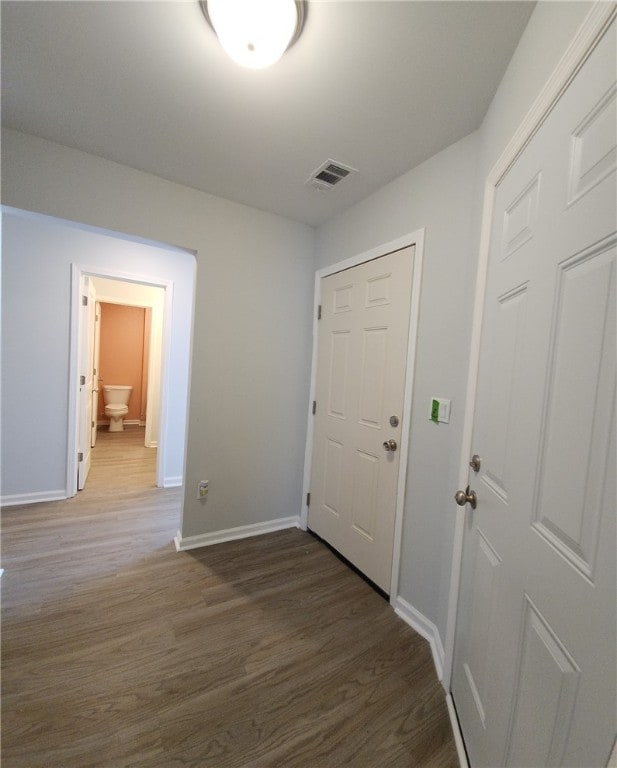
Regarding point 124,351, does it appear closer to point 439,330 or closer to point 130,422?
point 130,422

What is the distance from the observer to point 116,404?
528 centimetres

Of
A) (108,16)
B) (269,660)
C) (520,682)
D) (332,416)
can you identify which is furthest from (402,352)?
(108,16)

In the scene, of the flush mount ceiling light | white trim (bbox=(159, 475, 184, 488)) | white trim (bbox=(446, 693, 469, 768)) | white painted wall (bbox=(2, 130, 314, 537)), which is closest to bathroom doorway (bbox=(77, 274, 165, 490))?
white trim (bbox=(159, 475, 184, 488))

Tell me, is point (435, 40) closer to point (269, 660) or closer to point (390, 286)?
point (390, 286)

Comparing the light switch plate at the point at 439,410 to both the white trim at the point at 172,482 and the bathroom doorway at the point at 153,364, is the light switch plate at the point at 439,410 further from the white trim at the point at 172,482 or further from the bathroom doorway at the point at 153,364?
the white trim at the point at 172,482

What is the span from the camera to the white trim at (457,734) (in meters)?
1.02

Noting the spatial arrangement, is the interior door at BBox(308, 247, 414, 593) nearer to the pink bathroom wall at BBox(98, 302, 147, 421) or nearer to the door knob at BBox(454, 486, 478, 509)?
the door knob at BBox(454, 486, 478, 509)

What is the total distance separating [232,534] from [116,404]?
417cm

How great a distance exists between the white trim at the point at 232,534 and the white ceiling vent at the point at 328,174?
2.47 m

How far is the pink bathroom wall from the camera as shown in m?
5.57

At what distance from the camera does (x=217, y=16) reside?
3.08 ft

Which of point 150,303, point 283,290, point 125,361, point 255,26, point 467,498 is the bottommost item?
point 467,498

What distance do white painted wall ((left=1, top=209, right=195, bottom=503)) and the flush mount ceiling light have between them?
1.60 meters

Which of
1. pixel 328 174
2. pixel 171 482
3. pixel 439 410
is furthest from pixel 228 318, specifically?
pixel 171 482
